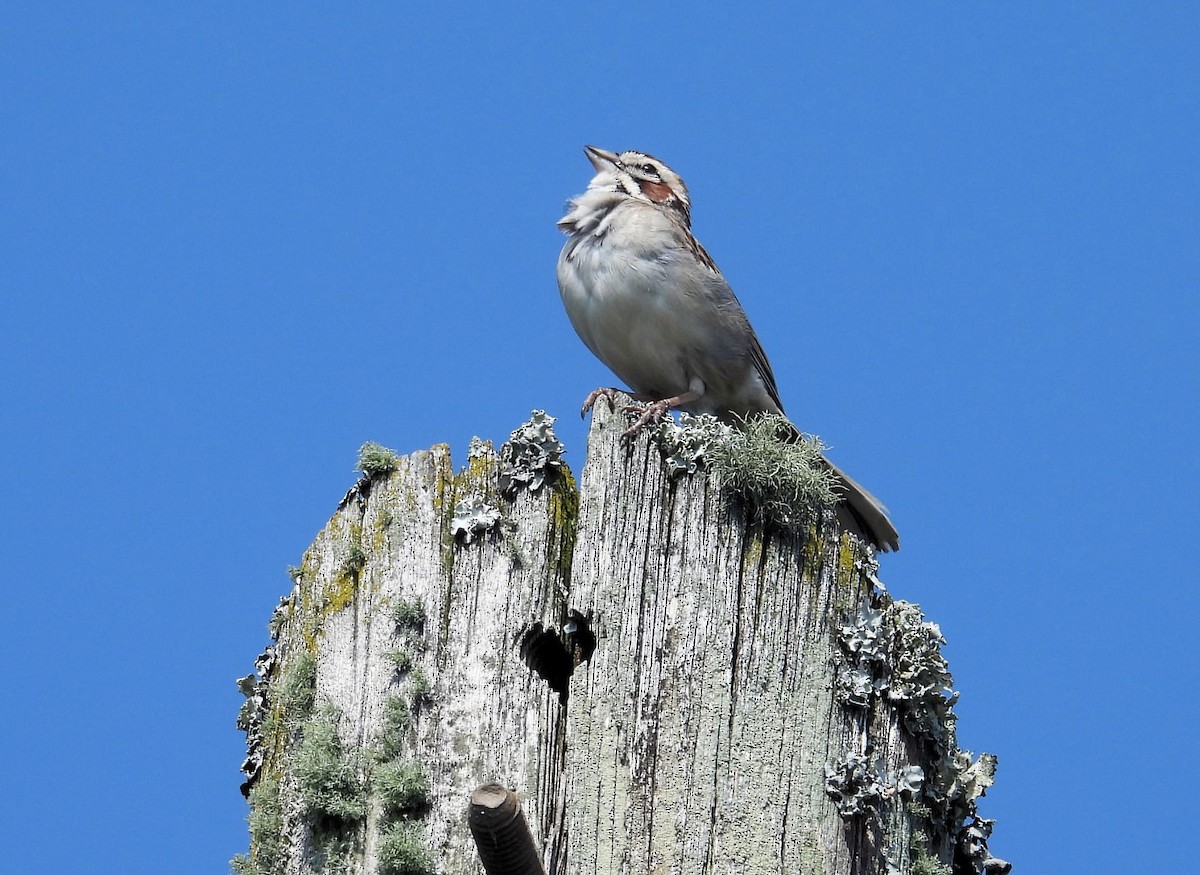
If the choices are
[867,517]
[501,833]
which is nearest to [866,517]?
[867,517]

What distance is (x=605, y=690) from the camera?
431cm

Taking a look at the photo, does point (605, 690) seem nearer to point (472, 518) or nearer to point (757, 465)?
point (472, 518)

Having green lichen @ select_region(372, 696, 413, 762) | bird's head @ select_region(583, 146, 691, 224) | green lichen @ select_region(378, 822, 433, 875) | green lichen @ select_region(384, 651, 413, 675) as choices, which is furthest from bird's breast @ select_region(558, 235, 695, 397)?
green lichen @ select_region(378, 822, 433, 875)

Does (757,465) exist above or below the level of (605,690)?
above

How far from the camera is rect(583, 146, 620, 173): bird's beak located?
775 cm

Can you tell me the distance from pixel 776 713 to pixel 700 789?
1.11ft

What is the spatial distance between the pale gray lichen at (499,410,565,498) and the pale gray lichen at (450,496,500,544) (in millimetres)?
105

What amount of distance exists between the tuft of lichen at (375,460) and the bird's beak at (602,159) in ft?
10.5

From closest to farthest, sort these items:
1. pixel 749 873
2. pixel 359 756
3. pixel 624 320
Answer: pixel 749 873, pixel 359 756, pixel 624 320

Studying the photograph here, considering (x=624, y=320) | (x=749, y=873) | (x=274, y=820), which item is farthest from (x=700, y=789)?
(x=624, y=320)

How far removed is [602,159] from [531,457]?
11.2 feet

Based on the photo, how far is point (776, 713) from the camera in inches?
169

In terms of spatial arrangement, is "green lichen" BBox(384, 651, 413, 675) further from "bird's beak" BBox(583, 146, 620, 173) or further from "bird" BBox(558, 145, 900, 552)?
"bird's beak" BBox(583, 146, 620, 173)

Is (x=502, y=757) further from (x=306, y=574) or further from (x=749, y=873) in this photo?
(x=306, y=574)
